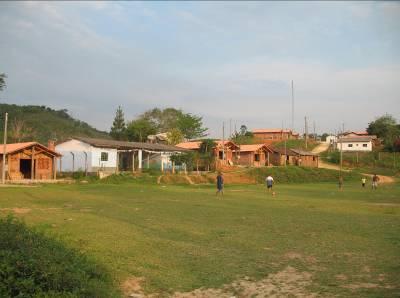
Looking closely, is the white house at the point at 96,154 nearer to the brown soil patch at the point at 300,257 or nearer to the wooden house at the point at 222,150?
the wooden house at the point at 222,150

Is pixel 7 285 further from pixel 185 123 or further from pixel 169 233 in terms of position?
pixel 185 123

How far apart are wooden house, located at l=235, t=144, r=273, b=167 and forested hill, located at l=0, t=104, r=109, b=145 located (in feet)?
105

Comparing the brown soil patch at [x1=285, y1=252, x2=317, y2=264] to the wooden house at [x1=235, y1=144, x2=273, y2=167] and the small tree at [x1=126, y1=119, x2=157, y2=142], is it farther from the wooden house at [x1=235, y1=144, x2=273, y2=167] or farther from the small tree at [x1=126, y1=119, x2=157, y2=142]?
the small tree at [x1=126, y1=119, x2=157, y2=142]

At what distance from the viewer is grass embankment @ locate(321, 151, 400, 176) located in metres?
80.2

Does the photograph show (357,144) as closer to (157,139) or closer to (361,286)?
(157,139)

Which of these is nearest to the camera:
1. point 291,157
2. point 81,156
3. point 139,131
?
point 81,156

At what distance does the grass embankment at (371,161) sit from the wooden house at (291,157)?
21.3 ft

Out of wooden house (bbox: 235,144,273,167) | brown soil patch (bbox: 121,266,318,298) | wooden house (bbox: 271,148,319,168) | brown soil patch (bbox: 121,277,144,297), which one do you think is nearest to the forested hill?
wooden house (bbox: 235,144,273,167)

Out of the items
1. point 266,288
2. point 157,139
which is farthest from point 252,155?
point 266,288

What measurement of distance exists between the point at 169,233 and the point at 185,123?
8281cm

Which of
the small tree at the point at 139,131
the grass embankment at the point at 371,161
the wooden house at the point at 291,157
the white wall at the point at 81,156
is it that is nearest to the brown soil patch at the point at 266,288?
the white wall at the point at 81,156

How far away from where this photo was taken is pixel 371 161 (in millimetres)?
85875

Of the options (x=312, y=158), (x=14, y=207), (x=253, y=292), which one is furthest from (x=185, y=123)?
(x=253, y=292)

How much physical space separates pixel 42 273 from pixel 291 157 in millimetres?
79973
